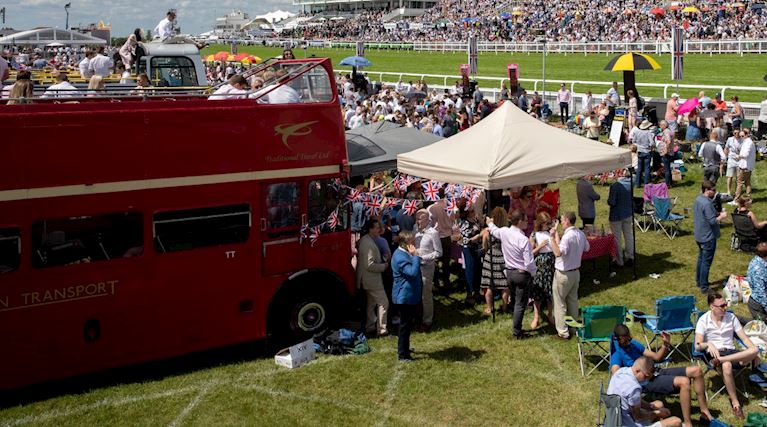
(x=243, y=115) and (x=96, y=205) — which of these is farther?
(x=243, y=115)

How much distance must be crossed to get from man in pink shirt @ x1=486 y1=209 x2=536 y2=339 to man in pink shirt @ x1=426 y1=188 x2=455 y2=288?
2028 millimetres

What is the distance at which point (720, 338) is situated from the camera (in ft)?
29.8

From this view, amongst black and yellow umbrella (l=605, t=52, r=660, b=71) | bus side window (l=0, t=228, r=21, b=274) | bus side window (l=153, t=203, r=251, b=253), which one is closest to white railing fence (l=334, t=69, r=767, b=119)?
black and yellow umbrella (l=605, t=52, r=660, b=71)

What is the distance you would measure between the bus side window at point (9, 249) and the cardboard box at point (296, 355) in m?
3.44

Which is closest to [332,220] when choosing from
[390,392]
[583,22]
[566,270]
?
[390,392]

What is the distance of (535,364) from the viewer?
10.1 metres

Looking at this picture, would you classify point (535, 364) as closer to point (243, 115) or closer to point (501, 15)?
point (243, 115)

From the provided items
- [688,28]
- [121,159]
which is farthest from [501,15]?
[121,159]

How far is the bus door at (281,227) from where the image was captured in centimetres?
1030

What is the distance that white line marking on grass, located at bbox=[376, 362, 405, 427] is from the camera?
8781 mm

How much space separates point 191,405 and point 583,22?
225ft

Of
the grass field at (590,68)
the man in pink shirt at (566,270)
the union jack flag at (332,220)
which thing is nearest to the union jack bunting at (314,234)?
the union jack flag at (332,220)

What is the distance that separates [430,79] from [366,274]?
35.9 m

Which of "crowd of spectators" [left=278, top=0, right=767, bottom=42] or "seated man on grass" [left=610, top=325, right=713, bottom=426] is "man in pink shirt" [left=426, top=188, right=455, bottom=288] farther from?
"crowd of spectators" [left=278, top=0, right=767, bottom=42]
